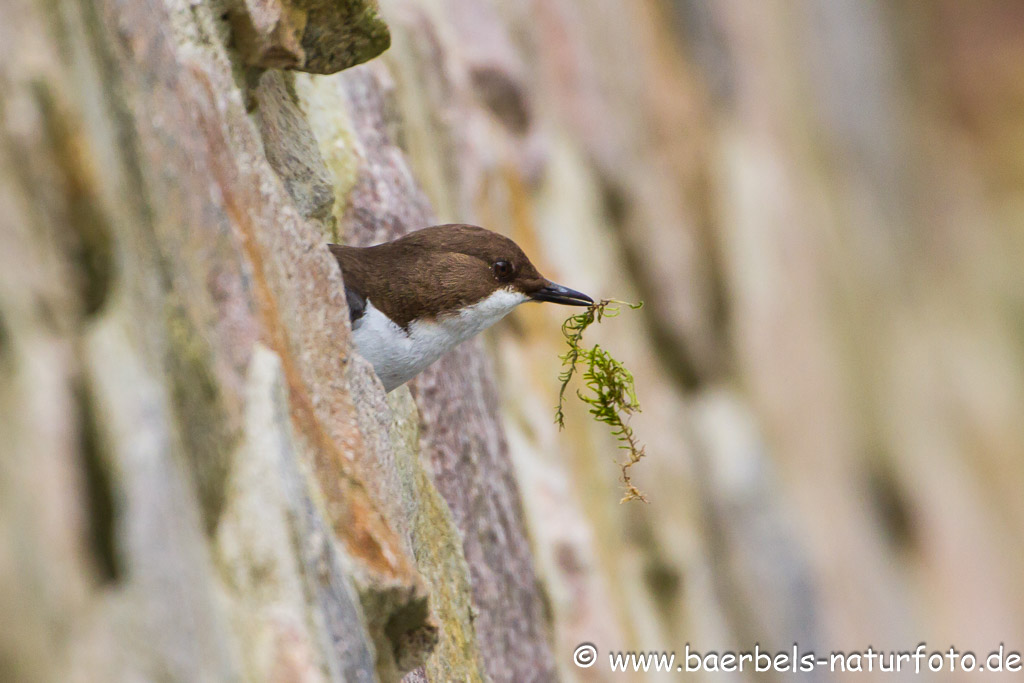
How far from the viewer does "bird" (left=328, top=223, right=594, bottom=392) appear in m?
4.40

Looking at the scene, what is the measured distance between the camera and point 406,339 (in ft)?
14.7

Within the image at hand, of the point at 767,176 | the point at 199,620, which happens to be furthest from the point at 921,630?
the point at 199,620

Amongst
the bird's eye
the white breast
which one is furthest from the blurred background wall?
the bird's eye

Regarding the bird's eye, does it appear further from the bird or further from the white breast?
the white breast

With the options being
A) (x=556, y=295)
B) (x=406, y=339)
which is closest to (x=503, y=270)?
(x=556, y=295)

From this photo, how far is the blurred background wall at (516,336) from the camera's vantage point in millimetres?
2158

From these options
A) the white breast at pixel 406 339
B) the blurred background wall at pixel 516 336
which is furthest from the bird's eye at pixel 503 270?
the blurred background wall at pixel 516 336

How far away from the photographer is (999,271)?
19.7 m

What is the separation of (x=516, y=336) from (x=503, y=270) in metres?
4.29

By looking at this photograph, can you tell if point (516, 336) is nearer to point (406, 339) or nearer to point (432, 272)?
point (432, 272)

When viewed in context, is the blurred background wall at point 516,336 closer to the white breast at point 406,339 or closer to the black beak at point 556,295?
the white breast at point 406,339

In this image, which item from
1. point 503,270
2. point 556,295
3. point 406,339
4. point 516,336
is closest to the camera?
point 406,339

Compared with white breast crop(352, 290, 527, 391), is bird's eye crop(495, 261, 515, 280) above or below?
above

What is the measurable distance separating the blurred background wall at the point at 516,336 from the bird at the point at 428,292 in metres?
0.36
